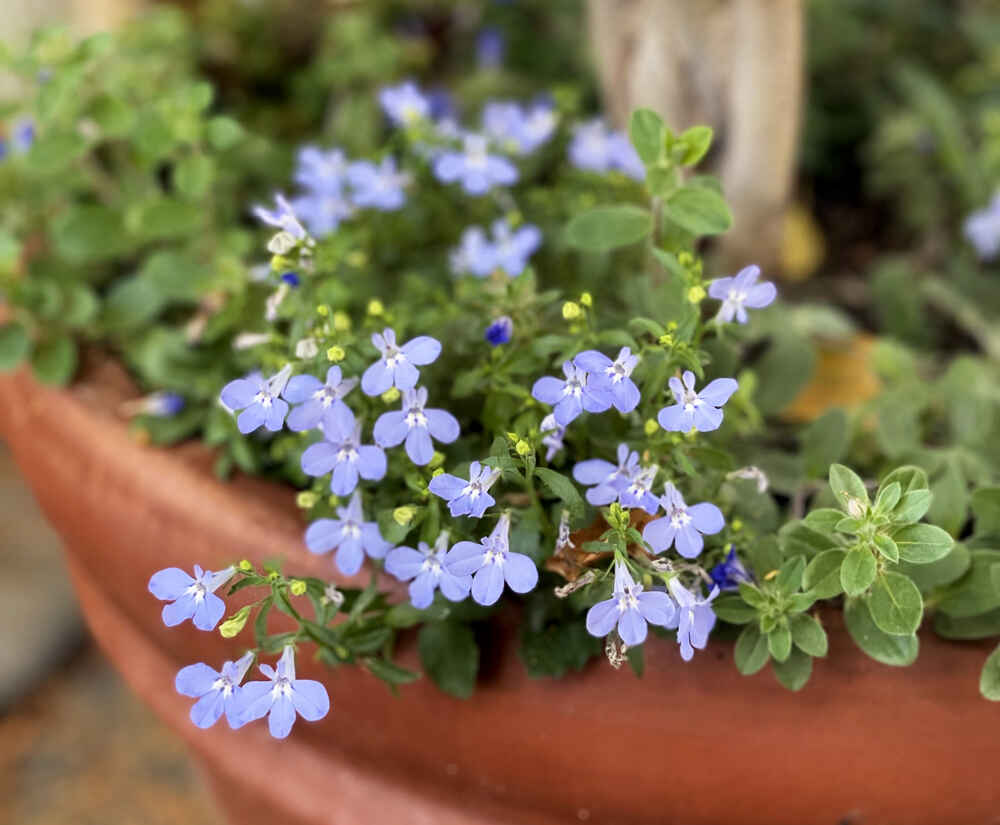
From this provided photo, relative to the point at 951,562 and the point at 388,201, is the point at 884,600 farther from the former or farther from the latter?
the point at 388,201

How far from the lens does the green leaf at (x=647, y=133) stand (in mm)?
602

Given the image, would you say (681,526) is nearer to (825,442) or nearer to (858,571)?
(858,571)

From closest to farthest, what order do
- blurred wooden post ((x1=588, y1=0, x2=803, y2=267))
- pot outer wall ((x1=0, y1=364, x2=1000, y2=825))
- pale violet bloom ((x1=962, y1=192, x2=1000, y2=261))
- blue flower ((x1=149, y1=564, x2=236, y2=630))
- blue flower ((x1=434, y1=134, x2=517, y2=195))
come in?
1. blue flower ((x1=149, y1=564, x2=236, y2=630))
2. pot outer wall ((x1=0, y1=364, x2=1000, y2=825))
3. blue flower ((x1=434, y1=134, x2=517, y2=195))
4. blurred wooden post ((x1=588, y1=0, x2=803, y2=267))
5. pale violet bloom ((x1=962, y1=192, x2=1000, y2=261))

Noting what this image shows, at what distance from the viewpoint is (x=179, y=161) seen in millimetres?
796

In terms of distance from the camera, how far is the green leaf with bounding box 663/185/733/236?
597 mm

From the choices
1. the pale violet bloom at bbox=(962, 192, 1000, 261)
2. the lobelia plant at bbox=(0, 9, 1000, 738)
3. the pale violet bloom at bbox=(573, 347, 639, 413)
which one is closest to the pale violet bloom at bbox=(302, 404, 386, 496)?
the lobelia plant at bbox=(0, 9, 1000, 738)

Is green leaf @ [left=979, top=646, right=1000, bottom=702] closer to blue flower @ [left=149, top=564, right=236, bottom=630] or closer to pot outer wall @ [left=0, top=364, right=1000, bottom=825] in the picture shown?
pot outer wall @ [left=0, top=364, right=1000, bottom=825]

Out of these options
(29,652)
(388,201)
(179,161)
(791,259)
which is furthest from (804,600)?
(29,652)

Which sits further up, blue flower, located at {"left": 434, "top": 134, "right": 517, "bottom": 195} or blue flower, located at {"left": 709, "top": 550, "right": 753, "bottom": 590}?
blue flower, located at {"left": 434, "top": 134, "right": 517, "bottom": 195}

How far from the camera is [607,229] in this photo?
0.63m

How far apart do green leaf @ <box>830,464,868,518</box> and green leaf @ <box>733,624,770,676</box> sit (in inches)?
3.1

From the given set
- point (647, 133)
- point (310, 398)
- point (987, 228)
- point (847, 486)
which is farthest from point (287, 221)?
point (987, 228)

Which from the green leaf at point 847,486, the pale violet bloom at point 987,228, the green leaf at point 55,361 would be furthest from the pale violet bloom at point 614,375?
the pale violet bloom at point 987,228

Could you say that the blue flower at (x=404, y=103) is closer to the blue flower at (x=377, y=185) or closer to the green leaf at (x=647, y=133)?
the blue flower at (x=377, y=185)
